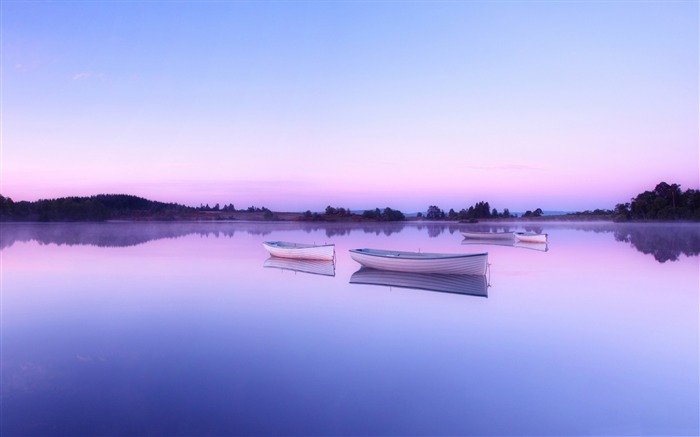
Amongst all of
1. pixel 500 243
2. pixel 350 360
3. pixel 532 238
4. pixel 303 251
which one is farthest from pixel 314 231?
pixel 350 360

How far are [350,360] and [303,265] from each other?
52.0ft

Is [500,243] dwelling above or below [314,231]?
below

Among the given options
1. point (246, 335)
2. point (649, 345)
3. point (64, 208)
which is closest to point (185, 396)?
point (246, 335)

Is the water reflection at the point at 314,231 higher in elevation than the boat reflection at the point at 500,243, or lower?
higher

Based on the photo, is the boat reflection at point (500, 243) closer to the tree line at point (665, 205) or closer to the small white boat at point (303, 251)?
the small white boat at point (303, 251)

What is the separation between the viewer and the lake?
5.41m

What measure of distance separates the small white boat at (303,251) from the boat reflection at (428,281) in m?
3.83

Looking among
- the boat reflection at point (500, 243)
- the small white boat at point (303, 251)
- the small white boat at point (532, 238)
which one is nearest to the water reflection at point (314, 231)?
the boat reflection at point (500, 243)

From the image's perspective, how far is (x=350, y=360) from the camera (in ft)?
25.1

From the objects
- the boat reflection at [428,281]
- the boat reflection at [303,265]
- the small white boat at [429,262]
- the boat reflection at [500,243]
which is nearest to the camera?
the boat reflection at [428,281]

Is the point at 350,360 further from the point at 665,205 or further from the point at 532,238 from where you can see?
the point at 665,205

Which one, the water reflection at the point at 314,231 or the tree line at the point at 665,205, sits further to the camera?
the tree line at the point at 665,205

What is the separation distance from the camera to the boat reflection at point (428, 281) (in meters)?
15.2

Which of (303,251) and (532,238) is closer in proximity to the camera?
(303,251)
